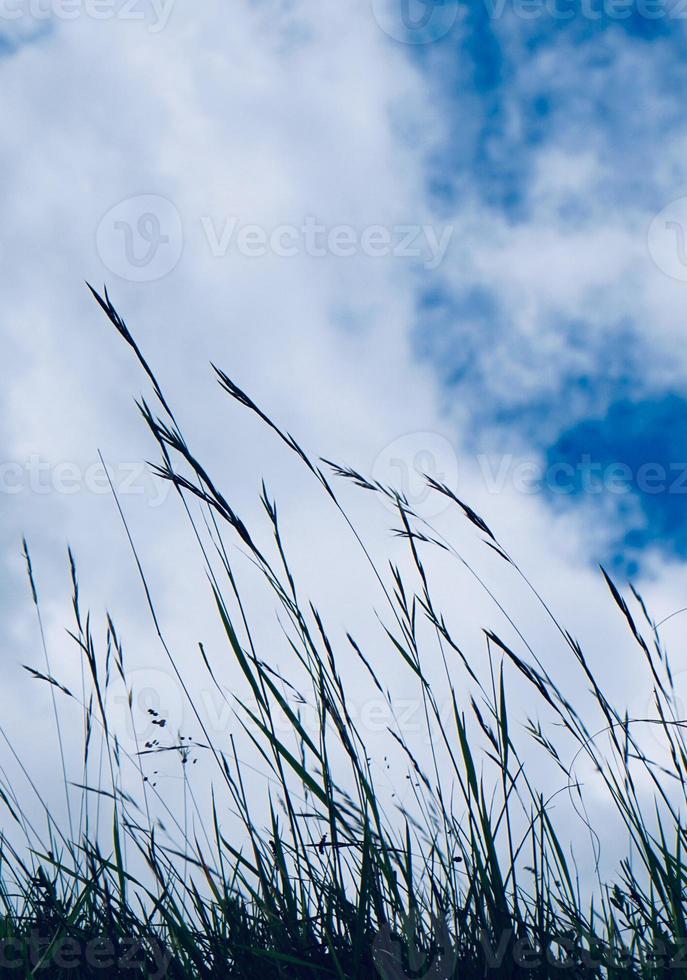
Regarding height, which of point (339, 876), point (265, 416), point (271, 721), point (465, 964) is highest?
point (265, 416)

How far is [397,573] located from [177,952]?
76 centimetres

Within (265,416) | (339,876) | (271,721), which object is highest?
(265,416)

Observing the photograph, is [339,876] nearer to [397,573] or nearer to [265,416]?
[397,573]

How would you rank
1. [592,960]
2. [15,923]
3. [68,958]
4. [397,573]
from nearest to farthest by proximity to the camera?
[592,960]
[68,958]
[397,573]
[15,923]

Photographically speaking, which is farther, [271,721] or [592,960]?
[271,721]

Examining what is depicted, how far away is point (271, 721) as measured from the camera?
4.34 feet

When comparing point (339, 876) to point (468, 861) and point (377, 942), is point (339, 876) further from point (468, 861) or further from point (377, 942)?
point (468, 861)

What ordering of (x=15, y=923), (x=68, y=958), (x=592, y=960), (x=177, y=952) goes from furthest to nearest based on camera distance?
(x=15, y=923) < (x=68, y=958) < (x=177, y=952) < (x=592, y=960)

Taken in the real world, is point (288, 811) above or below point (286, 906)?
above

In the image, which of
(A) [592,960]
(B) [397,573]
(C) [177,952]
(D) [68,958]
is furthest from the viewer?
(B) [397,573]

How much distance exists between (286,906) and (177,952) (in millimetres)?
206

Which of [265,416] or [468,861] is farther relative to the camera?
[265,416]

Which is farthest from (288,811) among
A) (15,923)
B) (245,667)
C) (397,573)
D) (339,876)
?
(15,923)

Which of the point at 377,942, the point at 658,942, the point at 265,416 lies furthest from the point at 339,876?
the point at 265,416
